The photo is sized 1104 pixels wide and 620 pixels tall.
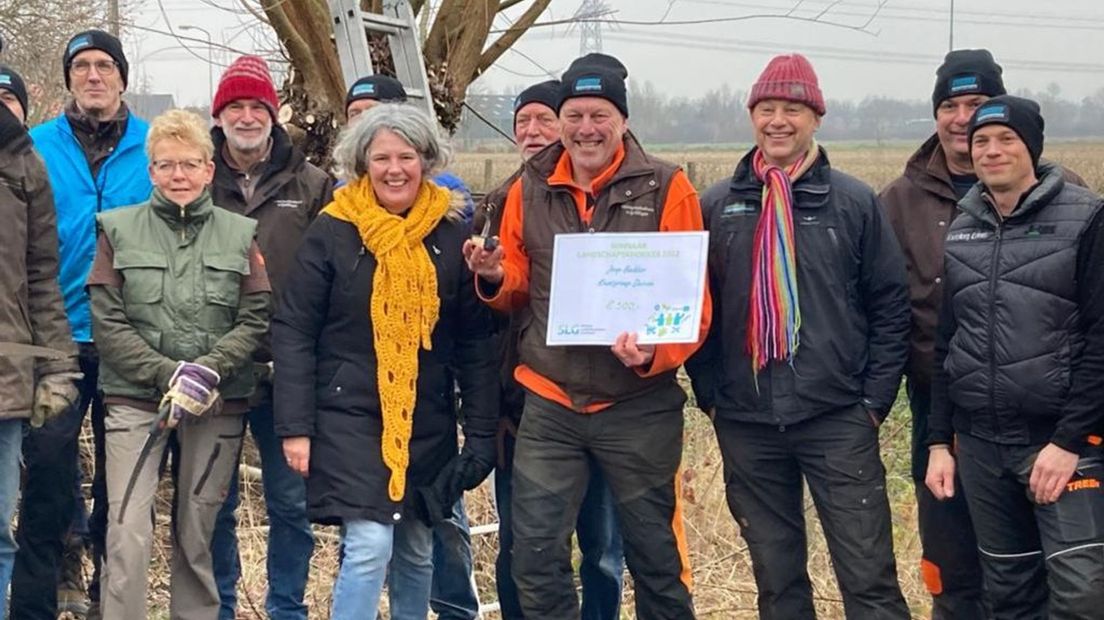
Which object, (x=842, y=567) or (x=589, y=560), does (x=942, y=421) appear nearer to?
(x=842, y=567)

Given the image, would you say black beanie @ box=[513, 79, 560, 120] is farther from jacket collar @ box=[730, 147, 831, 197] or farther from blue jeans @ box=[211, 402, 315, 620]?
blue jeans @ box=[211, 402, 315, 620]

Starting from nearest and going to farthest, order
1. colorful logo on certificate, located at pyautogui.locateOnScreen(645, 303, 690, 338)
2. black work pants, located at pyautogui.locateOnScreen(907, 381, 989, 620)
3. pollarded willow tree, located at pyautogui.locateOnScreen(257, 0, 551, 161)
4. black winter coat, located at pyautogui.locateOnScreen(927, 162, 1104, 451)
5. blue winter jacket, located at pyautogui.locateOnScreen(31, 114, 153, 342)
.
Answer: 1. black winter coat, located at pyautogui.locateOnScreen(927, 162, 1104, 451)
2. colorful logo on certificate, located at pyautogui.locateOnScreen(645, 303, 690, 338)
3. black work pants, located at pyautogui.locateOnScreen(907, 381, 989, 620)
4. blue winter jacket, located at pyautogui.locateOnScreen(31, 114, 153, 342)
5. pollarded willow tree, located at pyautogui.locateOnScreen(257, 0, 551, 161)

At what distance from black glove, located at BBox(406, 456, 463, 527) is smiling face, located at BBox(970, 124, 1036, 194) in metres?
2.13

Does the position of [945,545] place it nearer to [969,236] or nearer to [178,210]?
[969,236]

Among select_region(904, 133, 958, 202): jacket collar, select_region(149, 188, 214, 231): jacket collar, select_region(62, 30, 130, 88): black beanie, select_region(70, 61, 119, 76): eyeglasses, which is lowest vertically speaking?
select_region(149, 188, 214, 231): jacket collar

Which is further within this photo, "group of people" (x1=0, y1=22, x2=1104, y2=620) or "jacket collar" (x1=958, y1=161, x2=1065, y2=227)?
"group of people" (x1=0, y1=22, x2=1104, y2=620)

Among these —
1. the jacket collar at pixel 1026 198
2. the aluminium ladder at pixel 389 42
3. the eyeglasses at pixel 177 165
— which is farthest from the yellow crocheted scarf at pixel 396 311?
the aluminium ladder at pixel 389 42

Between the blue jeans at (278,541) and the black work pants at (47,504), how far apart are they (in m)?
0.51

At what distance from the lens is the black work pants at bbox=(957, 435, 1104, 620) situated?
3.99 metres

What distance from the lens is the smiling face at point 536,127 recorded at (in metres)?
5.31

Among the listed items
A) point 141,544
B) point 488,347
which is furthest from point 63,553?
point 488,347

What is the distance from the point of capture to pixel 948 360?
4.30 m

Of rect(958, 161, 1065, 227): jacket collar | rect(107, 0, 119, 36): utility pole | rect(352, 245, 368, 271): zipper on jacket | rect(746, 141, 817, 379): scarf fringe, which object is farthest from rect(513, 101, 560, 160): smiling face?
rect(107, 0, 119, 36): utility pole

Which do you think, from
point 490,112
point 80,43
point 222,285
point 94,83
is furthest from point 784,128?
point 490,112
